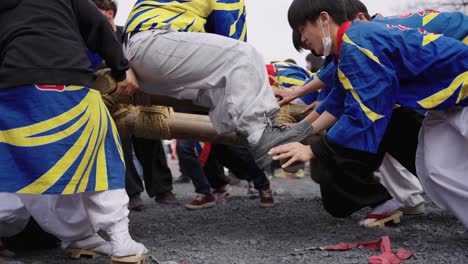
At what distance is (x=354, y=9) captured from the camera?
3273 mm

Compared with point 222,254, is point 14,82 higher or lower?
higher

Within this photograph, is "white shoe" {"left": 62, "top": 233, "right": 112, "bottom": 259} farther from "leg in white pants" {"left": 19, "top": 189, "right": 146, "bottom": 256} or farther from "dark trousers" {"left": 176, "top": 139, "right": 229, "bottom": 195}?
"dark trousers" {"left": 176, "top": 139, "right": 229, "bottom": 195}

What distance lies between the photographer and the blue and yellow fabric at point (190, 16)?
3.03m

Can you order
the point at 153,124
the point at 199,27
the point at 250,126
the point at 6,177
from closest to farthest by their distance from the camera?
the point at 6,177 < the point at 250,126 < the point at 199,27 < the point at 153,124

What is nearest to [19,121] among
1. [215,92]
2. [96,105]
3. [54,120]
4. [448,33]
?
[54,120]

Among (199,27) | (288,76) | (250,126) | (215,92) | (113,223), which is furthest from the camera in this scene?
(288,76)

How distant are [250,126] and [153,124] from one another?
934 mm

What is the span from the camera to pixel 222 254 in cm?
276

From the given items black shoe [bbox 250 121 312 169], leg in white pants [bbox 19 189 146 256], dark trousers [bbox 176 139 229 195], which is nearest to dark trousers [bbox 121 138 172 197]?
dark trousers [bbox 176 139 229 195]

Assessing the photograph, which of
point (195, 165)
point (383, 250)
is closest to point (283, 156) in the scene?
point (383, 250)

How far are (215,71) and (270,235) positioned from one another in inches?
41.8

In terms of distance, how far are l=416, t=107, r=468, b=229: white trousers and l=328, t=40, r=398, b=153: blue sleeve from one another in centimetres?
47

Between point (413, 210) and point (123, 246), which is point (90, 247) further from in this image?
point (413, 210)

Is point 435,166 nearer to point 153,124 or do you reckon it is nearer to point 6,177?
point 153,124
